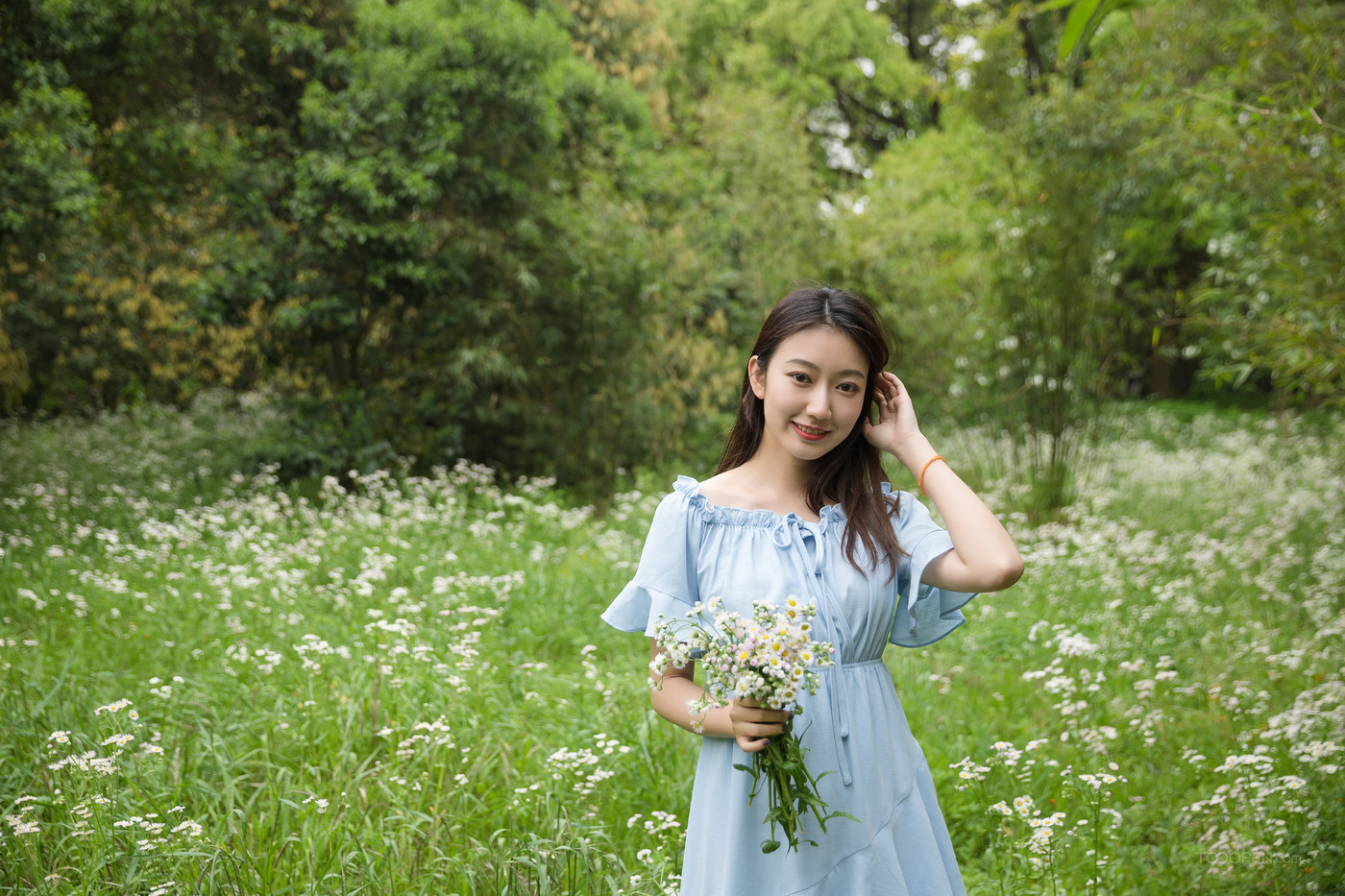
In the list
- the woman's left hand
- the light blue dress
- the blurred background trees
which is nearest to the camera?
the light blue dress

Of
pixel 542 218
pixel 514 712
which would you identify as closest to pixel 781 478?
pixel 514 712

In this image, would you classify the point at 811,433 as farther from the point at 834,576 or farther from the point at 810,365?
the point at 834,576

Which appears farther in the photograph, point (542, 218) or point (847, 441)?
point (542, 218)

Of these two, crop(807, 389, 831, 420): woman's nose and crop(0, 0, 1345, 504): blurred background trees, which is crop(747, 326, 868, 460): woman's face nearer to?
crop(807, 389, 831, 420): woman's nose

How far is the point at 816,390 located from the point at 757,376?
22 cm

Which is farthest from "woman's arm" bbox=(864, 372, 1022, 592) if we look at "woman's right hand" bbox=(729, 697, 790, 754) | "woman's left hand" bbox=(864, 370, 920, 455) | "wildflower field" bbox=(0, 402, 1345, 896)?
"wildflower field" bbox=(0, 402, 1345, 896)

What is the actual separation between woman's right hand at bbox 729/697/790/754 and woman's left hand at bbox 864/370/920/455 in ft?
2.06

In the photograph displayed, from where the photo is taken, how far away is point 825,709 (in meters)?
1.72

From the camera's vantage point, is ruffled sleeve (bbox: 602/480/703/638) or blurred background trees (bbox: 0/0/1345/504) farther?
blurred background trees (bbox: 0/0/1345/504)

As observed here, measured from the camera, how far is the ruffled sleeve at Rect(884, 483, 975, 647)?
1.80m

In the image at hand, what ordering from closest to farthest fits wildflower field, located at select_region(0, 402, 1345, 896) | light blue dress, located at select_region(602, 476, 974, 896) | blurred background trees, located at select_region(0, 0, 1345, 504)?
light blue dress, located at select_region(602, 476, 974, 896) < wildflower field, located at select_region(0, 402, 1345, 896) < blurred background trees, located at select_region(0, 0, 1345, 504)

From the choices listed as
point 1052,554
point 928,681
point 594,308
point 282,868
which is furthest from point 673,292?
point 282,868

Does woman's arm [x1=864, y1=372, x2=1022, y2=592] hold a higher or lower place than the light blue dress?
higher

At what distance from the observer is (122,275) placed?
12.0 m
